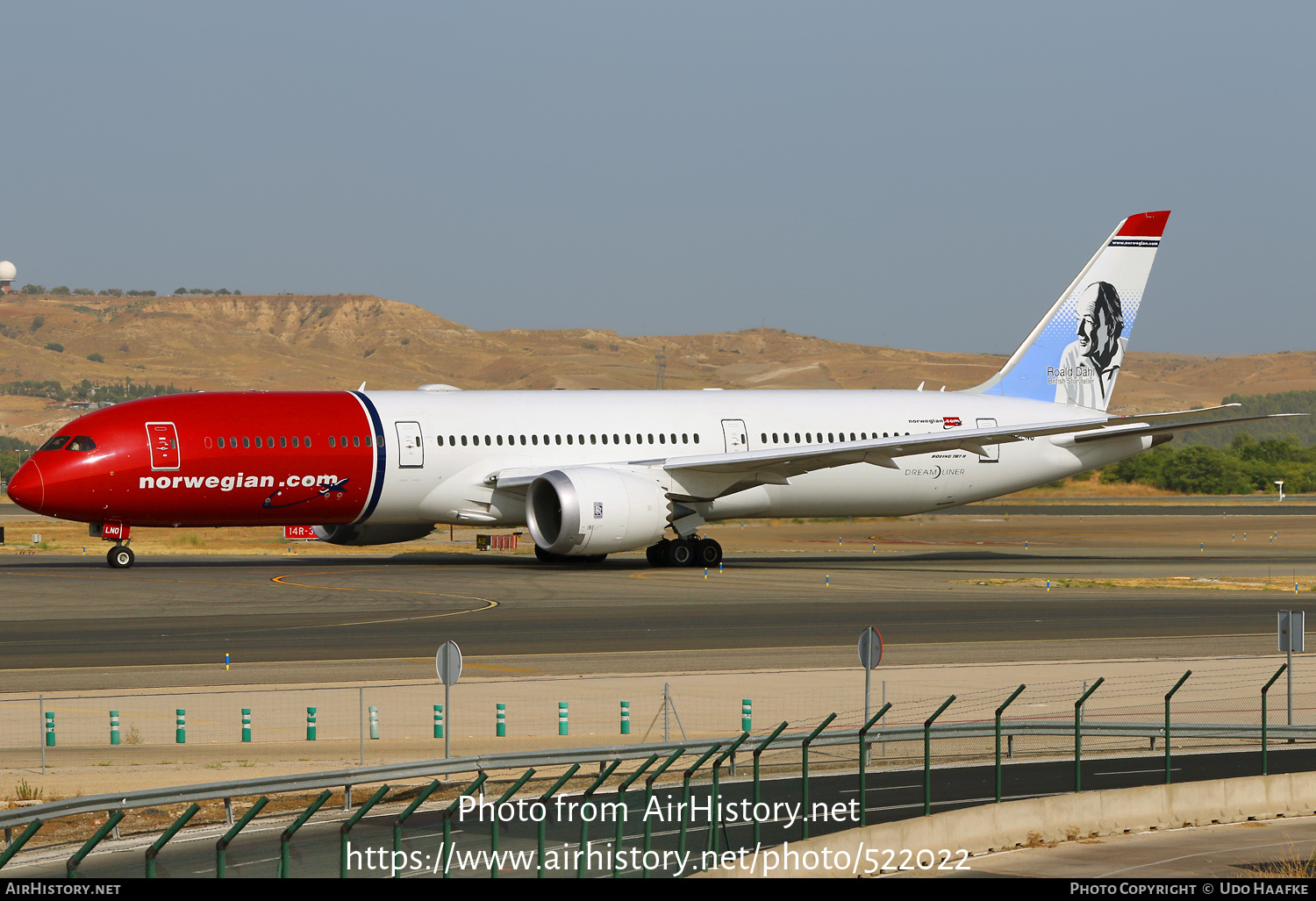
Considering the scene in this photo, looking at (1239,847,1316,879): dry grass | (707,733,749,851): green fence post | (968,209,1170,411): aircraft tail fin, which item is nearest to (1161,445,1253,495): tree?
(968,209,1170,411): aircraft tail fin

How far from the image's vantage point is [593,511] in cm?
4212

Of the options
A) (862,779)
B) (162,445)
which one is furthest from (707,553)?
(862,779)

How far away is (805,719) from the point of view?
20.7 m

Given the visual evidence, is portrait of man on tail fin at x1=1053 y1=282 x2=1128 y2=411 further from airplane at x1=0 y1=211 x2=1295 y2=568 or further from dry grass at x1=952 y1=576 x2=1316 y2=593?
dry grass at x1=952 y1=576 x2=1316 y2=593

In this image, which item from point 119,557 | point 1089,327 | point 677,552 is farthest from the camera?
point 1089,327

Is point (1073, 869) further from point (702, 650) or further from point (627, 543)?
point (627, 543)

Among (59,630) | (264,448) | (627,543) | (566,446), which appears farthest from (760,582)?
(59,630)

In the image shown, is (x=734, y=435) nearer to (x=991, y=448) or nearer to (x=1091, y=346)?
(x=991, y=448)

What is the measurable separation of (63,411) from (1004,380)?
6422 inches

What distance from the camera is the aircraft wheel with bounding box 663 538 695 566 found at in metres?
46.0

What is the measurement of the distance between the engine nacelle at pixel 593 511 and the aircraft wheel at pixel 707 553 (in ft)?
7.84

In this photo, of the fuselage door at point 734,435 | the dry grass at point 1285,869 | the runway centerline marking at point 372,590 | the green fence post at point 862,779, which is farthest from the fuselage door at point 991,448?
the dry grass at point 1285,869

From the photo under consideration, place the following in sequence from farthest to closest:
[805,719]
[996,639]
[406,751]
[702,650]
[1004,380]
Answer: [1004,380]
[996,639]
[702,650]
[805,719]
[406,751]

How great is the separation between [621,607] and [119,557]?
49.6 ft
